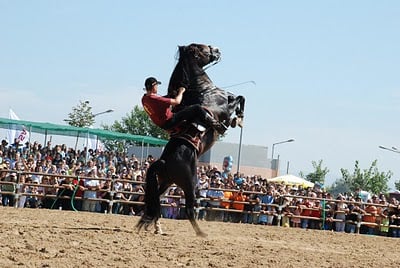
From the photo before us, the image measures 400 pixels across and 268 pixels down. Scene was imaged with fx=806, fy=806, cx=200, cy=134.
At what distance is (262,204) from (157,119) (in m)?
9.79

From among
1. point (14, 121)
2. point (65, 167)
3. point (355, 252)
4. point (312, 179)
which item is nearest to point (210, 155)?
point (312, 179)

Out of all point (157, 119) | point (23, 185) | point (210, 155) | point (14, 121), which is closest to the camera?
point (157, 119)

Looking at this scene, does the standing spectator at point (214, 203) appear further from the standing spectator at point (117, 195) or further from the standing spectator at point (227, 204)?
the standing spectator at point (117, 195)

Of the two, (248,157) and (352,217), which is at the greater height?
(248,157)

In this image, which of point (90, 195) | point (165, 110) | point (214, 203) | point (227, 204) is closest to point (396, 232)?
point (227, 204)

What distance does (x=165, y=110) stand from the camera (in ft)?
32.6

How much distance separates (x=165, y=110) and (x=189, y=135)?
46cm

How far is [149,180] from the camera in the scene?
33.5 feet

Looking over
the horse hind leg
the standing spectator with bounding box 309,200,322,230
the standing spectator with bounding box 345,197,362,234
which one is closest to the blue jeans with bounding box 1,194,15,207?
the standing spectator with bounding box 309,200,322,230

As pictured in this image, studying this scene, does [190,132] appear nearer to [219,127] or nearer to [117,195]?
[219,127]

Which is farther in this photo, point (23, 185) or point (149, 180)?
point (23, 185)

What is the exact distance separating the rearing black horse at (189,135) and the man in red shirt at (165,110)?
0.43 ft

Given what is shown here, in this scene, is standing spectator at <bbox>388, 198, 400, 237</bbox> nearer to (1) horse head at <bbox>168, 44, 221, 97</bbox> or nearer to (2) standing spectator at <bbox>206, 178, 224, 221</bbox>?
(2) standing spectator at <bbox>206, 178, 224, 221</bbox>

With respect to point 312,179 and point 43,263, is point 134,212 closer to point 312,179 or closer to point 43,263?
point 43,263
